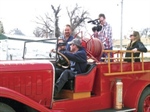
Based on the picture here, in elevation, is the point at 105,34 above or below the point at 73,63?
Answer: above

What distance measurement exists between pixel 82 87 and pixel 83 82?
0.09 metres

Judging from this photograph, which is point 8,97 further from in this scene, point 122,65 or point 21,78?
point 122,65

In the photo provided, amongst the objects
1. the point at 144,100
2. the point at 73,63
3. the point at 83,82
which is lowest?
the point at 144,100

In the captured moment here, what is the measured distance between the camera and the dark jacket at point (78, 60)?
16.3 feet

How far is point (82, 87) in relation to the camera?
5012mm

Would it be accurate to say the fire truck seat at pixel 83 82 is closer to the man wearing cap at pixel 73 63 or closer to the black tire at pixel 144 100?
the man wearing cap at pixel 73 63

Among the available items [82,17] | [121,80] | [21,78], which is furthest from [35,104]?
[82,17]

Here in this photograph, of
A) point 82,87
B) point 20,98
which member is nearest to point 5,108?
point 20,98

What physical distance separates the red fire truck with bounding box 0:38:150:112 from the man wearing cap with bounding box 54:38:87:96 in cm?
16

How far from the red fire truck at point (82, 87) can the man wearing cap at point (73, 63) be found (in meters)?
0.16

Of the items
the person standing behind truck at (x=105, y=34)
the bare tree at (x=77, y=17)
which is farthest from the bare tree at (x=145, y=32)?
the person standing behind truck at (x=105, y=34)

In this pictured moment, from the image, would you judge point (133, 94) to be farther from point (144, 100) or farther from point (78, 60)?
point (78, 60)

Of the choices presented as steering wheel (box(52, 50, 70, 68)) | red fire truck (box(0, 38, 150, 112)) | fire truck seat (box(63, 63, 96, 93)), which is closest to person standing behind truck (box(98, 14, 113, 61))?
red fire truck (box(0, 38, 150, 112))

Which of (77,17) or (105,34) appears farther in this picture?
(77,17)
